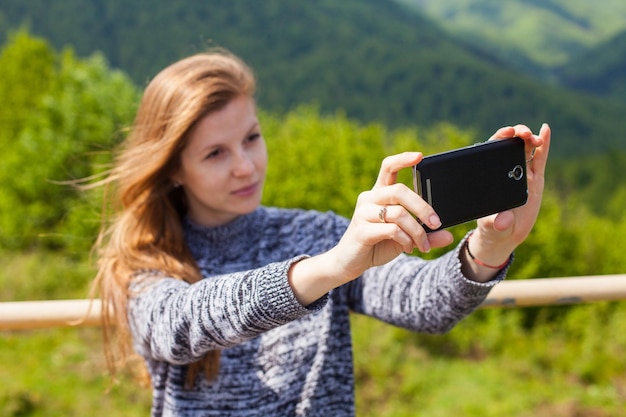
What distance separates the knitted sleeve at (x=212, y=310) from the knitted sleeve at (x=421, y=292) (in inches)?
12.5

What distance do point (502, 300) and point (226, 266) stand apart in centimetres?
60

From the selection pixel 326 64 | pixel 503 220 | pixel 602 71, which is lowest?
pixel 503 220

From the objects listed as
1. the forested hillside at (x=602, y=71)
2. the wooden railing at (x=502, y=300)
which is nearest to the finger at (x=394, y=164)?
the wooden railing at (x=502, y=300)

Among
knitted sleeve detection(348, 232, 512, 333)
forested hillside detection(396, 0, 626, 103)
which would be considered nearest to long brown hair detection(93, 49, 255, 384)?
knitted sleeve detection(348, 232, 512, 333)

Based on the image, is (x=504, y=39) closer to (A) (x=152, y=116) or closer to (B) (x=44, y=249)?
(B) (x=44, y=249)

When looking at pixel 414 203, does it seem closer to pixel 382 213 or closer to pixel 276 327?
pixel 382 213

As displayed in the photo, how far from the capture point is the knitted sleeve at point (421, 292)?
4.36 ft

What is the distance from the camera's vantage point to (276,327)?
125cm

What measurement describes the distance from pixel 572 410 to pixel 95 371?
396 centimetres

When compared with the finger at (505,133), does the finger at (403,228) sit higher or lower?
lower

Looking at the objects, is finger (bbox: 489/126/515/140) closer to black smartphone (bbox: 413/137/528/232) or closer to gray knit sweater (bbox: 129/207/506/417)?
black smartphone (bbox: 413/137/528/232)

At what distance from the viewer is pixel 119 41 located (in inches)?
2992

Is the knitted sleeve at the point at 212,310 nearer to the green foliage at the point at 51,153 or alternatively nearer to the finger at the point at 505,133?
the finger at the point at 505,133

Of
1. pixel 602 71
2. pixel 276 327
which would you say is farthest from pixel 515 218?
pixel 602 71
